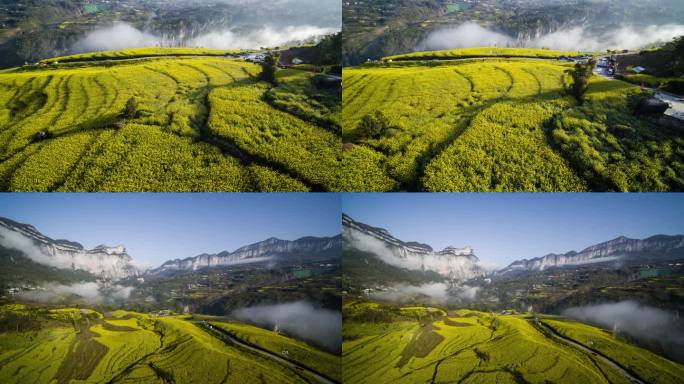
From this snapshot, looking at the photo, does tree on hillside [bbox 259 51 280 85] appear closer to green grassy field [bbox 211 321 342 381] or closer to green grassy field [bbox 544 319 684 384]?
green grassy field [bbox 211 321 342 381]

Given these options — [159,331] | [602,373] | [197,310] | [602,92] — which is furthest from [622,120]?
[159,331]

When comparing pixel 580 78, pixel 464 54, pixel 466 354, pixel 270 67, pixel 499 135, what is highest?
pixel 464 54

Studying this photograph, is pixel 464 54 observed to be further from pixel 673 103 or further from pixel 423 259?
pixel 423 259

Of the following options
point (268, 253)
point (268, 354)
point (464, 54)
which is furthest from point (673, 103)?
point (268, 354)

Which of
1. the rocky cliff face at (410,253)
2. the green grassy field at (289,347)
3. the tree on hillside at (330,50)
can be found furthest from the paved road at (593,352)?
the tree on hillside at (330,50)

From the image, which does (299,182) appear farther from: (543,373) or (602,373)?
(602,373)
